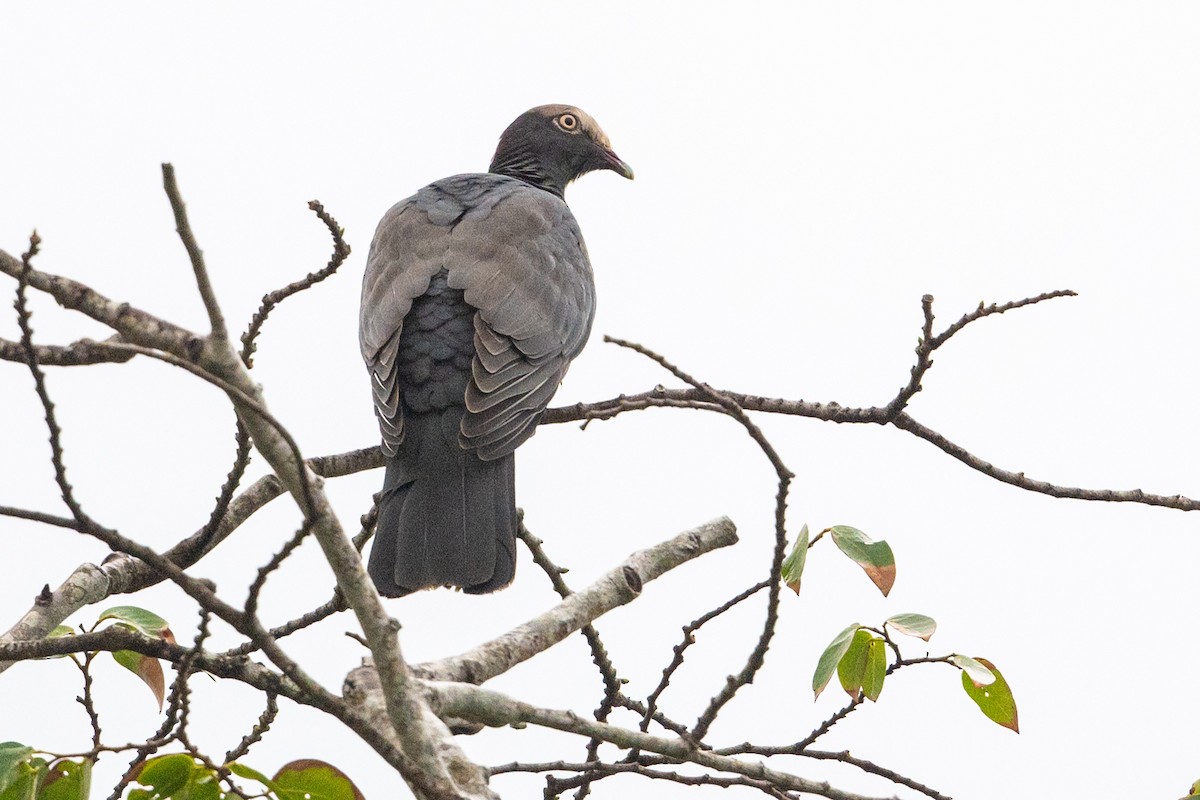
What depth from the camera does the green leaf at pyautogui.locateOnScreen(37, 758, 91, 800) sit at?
5.68 ft

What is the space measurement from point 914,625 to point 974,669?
0.42 ft

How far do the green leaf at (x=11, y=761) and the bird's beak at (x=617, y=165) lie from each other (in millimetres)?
4705

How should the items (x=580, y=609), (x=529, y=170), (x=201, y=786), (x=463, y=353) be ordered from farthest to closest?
1. (x=529, y=170)
2. (x=463, y=353)
3. (x=580, y=609)
4. (x=201, y=786)

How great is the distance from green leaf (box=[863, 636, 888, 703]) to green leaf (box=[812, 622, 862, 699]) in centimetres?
11

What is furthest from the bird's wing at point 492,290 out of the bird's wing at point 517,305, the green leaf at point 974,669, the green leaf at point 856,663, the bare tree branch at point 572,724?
the bare tree branch at point 572,724

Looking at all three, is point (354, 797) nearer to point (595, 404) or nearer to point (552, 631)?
Answer: point (552, 631)

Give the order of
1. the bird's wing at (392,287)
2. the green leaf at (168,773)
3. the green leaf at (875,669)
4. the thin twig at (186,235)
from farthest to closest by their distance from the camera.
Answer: the bird's wing at (392,287) → the green leaf at (875,669) → the green leaf at (168,773) → the thin twig at (186,235)

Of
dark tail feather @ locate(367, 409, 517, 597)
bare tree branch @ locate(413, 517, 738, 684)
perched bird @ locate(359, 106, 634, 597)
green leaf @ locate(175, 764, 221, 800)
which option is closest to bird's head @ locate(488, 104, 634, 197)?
perched bird @ locate(359, 106, 634, 597)

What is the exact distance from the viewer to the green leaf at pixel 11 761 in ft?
5.64

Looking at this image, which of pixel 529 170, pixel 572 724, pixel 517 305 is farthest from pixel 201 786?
pixel 529 170

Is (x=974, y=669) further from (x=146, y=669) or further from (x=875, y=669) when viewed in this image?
(x=146, y=669)

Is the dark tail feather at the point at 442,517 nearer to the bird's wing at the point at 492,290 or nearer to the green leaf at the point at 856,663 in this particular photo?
the bird's wing at the point at 492,290

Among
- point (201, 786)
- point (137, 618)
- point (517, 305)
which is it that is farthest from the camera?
point (517, 305)

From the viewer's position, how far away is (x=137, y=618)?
7.38 feet
